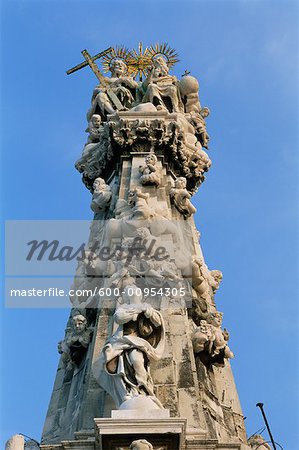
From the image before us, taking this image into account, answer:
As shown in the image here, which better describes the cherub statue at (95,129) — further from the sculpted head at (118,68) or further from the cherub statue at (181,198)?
the cherub statue at (181,198)

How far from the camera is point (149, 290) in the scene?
1576 cm

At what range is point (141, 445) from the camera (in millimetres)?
12281

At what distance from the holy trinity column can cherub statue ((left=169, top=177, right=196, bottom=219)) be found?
0.03m

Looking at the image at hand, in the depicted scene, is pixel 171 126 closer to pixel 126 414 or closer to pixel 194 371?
pixel 194 371

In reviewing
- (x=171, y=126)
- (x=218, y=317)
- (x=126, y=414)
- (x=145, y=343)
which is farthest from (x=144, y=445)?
(x=171, y=126)

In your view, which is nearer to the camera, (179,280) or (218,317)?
(179,280)

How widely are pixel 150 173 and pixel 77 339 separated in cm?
397

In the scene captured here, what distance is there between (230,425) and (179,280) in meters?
2.57

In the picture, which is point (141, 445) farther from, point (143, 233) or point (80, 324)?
point (143, 233)

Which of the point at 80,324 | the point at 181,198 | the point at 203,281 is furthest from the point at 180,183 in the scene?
the point at 80,324

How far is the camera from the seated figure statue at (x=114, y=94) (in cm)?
2216

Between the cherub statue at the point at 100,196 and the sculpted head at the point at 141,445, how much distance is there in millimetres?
7517

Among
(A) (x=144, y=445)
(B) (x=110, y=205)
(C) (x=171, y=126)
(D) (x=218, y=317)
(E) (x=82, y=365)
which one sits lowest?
(A) (x=144, y=445)

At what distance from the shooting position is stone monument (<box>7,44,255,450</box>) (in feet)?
44.1
